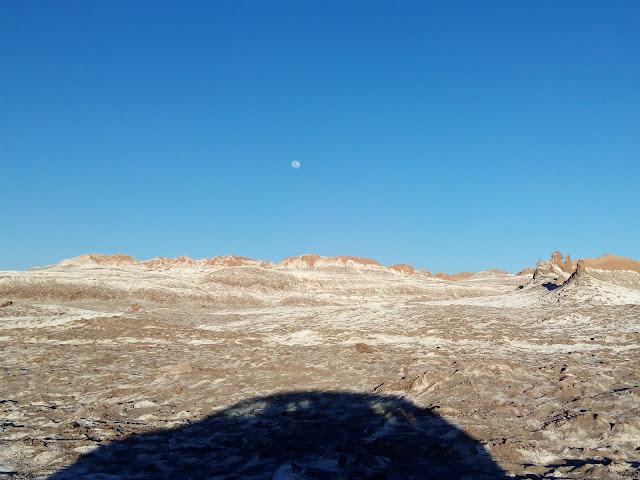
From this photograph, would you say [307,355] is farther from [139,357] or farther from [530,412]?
[530,412]

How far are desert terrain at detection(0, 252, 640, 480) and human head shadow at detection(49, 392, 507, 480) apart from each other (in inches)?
1.3

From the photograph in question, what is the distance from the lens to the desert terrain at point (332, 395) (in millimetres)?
5566

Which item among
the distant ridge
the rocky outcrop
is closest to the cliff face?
the distant ridge

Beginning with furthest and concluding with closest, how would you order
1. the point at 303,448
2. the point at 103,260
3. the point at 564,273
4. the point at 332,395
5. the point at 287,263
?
the point at 287,263 → the point at 103,260 → the point at 564,273 → the point at 332,395 → the point at 303,448

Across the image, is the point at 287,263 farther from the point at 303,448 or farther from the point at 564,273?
the point at 303,448

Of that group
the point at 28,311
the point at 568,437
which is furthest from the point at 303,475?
the point at 28,311

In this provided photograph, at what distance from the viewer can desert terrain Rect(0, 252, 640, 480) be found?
557 cm

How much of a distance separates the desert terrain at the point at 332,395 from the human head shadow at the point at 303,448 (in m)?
0.03

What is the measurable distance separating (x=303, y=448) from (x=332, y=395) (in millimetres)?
2788

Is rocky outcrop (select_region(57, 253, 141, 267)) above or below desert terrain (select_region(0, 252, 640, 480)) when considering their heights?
above

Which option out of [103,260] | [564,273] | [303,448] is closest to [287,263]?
[103,260]

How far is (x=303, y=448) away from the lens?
6.08 metres

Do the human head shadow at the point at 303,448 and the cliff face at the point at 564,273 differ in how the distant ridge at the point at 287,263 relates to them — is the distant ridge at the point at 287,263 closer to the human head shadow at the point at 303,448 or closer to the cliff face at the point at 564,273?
the cliff face at the point at 564,273

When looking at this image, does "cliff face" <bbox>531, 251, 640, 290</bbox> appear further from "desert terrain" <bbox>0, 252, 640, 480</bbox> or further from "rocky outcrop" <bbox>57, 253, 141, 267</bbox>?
"rocky outcrop" <bbox>57, 253, 141, 267</bbox>
